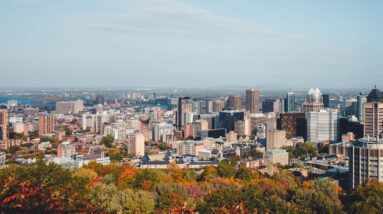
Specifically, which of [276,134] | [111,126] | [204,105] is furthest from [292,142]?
[204,105]

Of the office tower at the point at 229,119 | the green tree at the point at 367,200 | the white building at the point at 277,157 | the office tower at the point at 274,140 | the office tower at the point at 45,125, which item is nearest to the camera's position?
the green tree at the point at 367,200

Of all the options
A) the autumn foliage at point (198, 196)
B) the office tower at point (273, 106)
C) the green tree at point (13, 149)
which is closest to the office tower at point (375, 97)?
the autumn foliage at point (198, 196)

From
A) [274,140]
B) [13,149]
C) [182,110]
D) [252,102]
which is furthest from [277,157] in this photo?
[252,102]

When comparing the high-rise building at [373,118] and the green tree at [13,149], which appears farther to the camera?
the green tree at [13,149]

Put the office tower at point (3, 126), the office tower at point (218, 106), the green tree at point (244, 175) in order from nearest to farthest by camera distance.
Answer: the green tree at point (244, 175) < the office tower at point (3, 126) < the office tower at point (218, 106)

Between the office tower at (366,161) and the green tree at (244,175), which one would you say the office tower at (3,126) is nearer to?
the green tree at (244,175)

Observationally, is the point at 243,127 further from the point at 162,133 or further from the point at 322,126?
the point at 322,126
